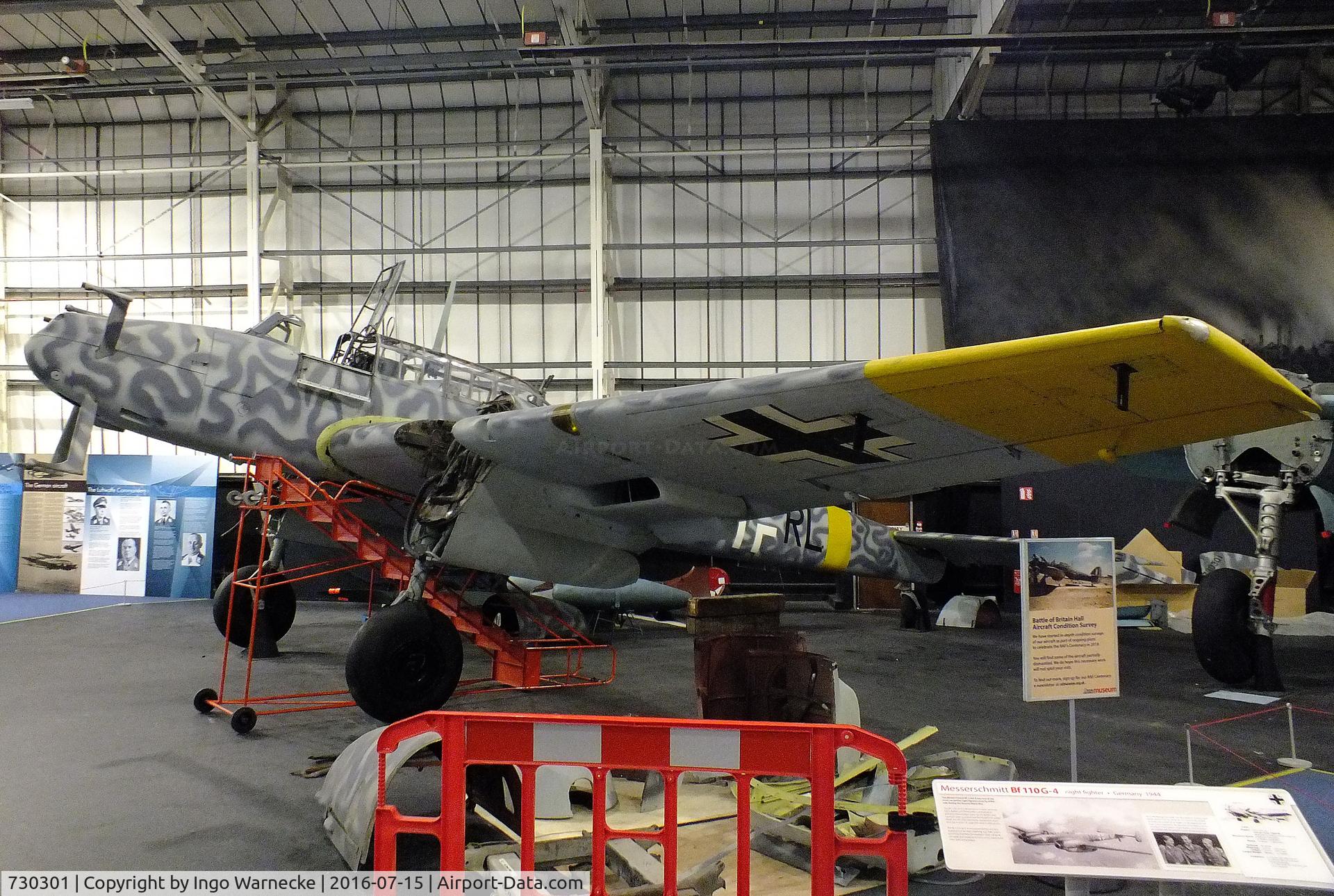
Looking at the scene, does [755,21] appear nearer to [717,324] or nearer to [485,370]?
[717,324]

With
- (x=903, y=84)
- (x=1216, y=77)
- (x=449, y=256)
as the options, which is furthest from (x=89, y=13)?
(x=1216, y=77)

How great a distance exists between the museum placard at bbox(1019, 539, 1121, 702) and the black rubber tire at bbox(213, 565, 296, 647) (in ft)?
22.1

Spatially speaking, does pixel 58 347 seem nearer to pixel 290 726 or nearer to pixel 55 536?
pixel 290 726

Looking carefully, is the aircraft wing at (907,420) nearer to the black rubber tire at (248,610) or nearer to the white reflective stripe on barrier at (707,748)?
the white reflective stripe on barrier at (707,748)

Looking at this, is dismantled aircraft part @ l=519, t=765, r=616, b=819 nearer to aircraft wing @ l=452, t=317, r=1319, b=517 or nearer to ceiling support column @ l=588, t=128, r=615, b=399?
aircraft wing @ l=452, t=317, r=1319, b=517

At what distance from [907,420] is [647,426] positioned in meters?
1.20

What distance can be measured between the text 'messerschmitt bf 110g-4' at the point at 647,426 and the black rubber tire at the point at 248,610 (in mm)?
1768

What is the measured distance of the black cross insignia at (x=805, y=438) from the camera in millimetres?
3451

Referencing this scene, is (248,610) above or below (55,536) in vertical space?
below

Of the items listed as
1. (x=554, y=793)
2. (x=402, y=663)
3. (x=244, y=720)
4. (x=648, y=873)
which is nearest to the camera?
(x=648, y=873)

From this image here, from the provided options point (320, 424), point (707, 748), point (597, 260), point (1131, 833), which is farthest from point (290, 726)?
point (597, 260)

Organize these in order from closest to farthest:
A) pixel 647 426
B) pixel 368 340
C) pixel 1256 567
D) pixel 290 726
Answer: pixel 647 426 → pixel 290 726 → pixel 1256 567 → pixel 368 340

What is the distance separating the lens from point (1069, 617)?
344 centimetres

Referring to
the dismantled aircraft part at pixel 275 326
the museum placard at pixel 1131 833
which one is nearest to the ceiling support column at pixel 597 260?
the dismantled aircraft part at pixel 275 326
